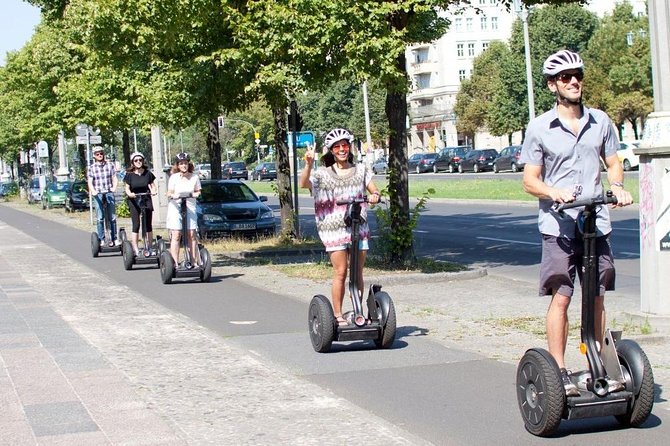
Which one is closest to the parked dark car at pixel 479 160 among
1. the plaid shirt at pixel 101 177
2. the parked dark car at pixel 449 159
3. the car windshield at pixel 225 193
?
the parked dark car at pixel 449 159

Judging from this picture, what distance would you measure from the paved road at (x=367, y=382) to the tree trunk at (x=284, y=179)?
8.72 m

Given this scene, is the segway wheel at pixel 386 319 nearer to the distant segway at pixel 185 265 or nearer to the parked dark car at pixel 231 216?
the distant segway at pixel 185 265

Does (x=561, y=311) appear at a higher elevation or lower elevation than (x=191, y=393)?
higher

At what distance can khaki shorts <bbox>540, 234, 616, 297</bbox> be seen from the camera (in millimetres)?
6273

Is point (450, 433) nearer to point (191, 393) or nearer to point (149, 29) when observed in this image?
point (191, 393)

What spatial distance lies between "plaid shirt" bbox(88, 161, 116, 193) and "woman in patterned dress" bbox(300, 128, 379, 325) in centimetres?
1156

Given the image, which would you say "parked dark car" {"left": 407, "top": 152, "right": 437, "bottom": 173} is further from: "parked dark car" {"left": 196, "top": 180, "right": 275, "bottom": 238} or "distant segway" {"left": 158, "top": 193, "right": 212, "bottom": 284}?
"distant segway" {"left": 158, "top": 193, "right": 212, "bottom": 284}

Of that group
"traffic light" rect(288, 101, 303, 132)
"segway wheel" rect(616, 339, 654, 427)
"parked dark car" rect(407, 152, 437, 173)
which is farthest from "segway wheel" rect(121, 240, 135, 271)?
"parked dark car" rect(407, 152, 437, 173)

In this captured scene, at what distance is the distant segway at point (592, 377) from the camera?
607 centimetres

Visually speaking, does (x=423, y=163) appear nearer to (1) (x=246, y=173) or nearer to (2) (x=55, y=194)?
(1) (x=246, y=173)

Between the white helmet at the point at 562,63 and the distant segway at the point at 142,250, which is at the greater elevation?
the white helmet at the point at 562,63

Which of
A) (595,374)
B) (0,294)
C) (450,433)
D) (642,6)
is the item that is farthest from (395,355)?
(642,6)

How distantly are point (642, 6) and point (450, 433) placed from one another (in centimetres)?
10992

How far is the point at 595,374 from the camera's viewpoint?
6113mm
